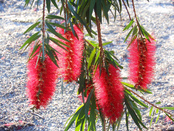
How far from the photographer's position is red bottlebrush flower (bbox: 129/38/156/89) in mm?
802

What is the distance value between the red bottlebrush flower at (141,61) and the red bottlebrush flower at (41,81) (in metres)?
0.32

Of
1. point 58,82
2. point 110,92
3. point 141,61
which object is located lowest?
point 58,82

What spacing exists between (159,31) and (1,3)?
2.92 m

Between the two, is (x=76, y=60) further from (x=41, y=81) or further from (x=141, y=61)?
(x=141, y=61)

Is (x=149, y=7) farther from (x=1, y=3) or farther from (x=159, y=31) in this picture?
(x=1, y=3)

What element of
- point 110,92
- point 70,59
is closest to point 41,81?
point 70,59

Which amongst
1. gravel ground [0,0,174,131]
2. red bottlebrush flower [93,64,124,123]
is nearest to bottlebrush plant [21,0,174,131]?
red bottlebrush flower [93,64,124,123]

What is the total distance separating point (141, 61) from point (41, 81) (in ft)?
1.25

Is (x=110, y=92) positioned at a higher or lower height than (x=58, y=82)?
higher

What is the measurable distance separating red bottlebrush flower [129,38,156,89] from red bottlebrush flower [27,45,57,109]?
1.05 feet

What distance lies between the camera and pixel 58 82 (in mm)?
2549

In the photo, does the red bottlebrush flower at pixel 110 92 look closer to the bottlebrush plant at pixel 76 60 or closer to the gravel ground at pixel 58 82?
the bottlebrush plant at pixel 76 60

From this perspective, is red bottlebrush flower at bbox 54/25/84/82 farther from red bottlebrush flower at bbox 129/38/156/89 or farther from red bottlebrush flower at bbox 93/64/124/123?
red bottlebrush flower at bbox 129/38/156/89

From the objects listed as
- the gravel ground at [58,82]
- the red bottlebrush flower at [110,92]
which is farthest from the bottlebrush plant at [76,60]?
the gravel ground at [58,82]
